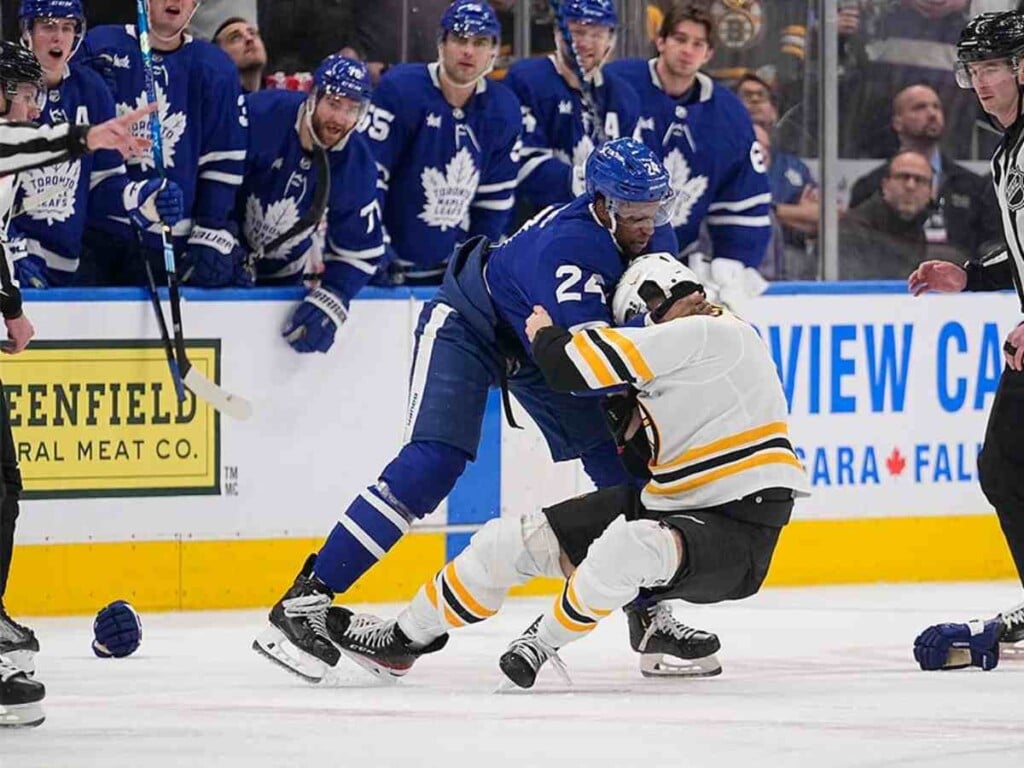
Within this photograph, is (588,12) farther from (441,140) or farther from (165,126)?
(165,126)

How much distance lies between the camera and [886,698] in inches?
172

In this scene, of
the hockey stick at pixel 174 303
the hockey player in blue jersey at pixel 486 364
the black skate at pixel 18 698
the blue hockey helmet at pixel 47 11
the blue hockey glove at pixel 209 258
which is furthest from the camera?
the blue hockey glove at pixel 209 258

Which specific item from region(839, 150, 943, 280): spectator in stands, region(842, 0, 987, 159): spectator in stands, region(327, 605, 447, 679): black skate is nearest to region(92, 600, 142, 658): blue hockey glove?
region(327, 605, 447, 679): black skate

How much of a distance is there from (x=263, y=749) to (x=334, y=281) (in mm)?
2342

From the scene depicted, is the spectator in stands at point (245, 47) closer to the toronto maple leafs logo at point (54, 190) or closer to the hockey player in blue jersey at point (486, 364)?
the toronto maple leafs logo at point (54, 190)

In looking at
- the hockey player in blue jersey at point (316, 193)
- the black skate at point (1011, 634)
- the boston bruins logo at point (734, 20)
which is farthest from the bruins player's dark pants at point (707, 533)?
the boston bruins logo at point (734, 20)

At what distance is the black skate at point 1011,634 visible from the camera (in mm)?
4875

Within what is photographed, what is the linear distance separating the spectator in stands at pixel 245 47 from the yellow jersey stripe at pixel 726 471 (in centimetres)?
224

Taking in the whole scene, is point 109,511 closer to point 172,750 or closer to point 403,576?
point 403,576

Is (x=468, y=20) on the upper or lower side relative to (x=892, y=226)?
upper

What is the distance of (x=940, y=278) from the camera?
16.1 feet

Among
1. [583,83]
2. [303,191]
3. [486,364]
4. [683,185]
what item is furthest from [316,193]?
[486,364]

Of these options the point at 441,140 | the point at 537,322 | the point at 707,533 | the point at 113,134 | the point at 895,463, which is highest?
the point at 113,134

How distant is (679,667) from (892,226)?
8.64 ft
